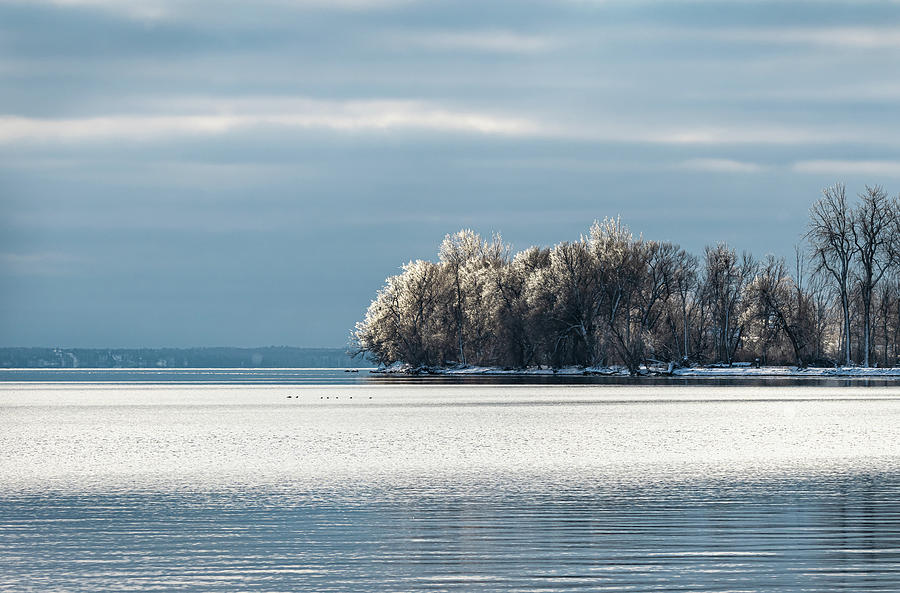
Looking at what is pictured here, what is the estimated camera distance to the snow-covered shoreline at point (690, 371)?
110 m

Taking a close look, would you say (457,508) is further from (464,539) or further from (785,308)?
(785,308)

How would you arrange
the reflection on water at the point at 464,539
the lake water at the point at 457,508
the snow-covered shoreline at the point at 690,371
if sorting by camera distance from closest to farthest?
the reflection on water at the point at 464,539 < the lake water at the point at 457,508 < the snow-covered shoreline at the point at 690,371

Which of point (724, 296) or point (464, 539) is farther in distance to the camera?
point (724, 296)

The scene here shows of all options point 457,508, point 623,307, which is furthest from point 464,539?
point 623,307

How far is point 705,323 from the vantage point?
449ft

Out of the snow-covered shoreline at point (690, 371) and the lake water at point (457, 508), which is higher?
the snow-covered shoreline at point (690, 371)

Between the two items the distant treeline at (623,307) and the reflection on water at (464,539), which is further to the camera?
the distant treeline at (623,307)

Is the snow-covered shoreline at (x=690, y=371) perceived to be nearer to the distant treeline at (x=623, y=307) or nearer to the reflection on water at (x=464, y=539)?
the distant treeline at (x=623, y=307)

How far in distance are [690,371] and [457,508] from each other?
112 m

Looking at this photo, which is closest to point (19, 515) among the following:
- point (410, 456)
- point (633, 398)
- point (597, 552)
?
point (597, 552)

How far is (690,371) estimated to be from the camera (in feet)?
429

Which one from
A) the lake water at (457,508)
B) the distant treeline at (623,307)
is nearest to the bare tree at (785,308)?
the distant treeline at (623,307)

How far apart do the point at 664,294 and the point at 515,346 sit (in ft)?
53.7

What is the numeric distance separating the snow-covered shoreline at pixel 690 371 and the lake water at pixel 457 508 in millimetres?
65372
